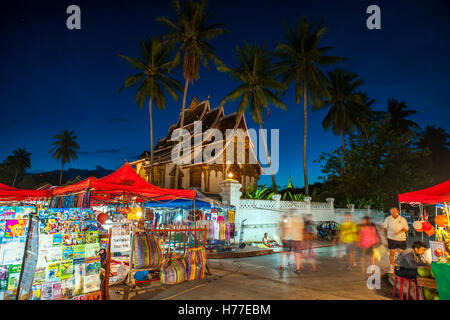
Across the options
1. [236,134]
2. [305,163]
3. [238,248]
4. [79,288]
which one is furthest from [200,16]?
[79,288]

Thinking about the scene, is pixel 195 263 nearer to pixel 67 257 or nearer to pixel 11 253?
pixel 67 257

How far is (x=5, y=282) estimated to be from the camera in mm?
3836

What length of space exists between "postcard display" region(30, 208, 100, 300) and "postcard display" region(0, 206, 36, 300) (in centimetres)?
27

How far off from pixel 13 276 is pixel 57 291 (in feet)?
2.15

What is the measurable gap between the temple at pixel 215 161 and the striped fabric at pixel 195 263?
50.0 ft

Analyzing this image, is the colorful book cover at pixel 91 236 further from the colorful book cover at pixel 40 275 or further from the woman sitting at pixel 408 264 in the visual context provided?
the woman sitting at pixel 408 264

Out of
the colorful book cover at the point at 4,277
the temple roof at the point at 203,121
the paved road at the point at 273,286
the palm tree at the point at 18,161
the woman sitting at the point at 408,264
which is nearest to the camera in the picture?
the colorful book cover at the point at 4,277

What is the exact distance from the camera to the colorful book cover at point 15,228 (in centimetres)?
397

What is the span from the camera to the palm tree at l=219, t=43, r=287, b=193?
21.8 metres

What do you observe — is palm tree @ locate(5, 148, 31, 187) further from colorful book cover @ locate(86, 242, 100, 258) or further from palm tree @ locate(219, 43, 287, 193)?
colorful book cover @ locate(86, 242, 100, 258)

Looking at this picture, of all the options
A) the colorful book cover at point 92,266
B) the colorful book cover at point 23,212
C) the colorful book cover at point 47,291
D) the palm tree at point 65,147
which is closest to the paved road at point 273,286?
the colorful book cover at point 92,266

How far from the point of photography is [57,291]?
409cm
